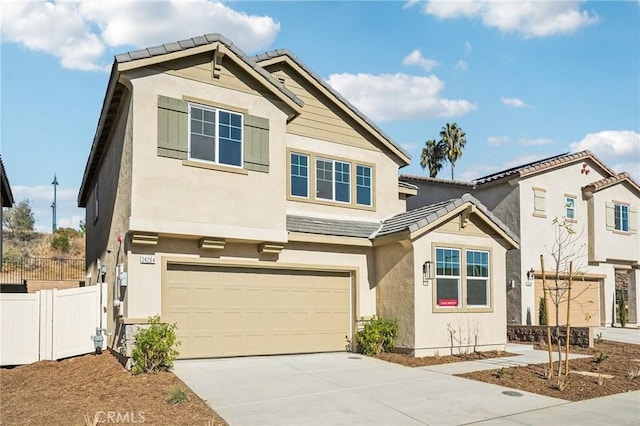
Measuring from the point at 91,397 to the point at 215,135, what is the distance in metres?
6.06

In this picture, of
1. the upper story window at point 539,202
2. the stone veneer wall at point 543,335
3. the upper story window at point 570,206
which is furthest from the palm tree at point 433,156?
the stone veneer wall at point 543,335

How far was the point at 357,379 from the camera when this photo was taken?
10711 mm

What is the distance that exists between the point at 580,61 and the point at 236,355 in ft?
38.6

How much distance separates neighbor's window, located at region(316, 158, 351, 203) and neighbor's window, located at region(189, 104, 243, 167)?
10.8 feet

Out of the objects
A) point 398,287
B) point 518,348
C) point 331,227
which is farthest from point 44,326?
point 518,348

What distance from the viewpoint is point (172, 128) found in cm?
1178

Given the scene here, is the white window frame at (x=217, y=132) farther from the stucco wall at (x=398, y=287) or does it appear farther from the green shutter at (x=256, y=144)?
the stucco wall at (x=398, y=287)

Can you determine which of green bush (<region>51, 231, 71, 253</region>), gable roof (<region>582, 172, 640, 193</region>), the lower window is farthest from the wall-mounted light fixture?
green bush (<region>51, 231, 71, 253</region>)

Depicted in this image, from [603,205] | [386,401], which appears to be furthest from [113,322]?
[603,205]

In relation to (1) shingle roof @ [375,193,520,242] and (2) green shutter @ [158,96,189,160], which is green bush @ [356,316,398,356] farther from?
(2) green shutter @ [158,96,189,160]

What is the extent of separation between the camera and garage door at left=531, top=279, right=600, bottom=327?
70.5 feet

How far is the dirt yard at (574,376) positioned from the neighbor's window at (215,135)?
6242 mm

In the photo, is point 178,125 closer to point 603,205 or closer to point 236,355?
point 236,355

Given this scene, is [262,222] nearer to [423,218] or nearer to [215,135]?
[215,135]
